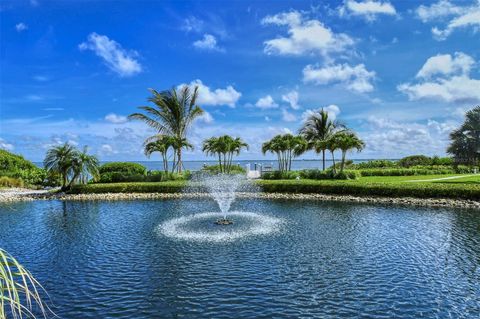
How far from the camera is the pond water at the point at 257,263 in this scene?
874 cm

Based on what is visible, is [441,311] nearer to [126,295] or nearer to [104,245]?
[126,295]

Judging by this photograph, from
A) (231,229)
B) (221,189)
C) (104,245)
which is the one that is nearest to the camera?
(104,245)

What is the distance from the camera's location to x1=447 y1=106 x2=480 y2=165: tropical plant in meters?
39.3

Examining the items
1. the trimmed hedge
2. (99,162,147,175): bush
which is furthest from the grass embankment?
(99,162,147,175): bush

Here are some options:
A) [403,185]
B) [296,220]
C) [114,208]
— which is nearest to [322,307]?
[296,220]

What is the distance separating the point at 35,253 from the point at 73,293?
4.96 meters

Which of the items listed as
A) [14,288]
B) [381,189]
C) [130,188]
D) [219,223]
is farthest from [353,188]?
[14,288]

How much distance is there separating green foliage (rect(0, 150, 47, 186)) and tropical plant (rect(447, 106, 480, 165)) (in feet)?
151

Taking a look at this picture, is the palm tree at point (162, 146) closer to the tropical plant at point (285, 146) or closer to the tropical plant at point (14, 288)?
the tropical plant at point (285, 146)

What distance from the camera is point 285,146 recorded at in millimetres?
40062

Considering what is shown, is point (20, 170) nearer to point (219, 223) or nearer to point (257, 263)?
point (219, 223)

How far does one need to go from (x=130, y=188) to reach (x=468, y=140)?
3623 centimetres

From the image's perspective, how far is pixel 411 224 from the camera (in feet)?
58.3

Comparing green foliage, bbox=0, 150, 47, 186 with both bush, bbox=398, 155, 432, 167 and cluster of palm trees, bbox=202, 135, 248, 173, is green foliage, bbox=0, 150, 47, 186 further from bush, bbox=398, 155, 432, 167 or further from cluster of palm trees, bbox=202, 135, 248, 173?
bush, bbox=398, 155, 432, 167
